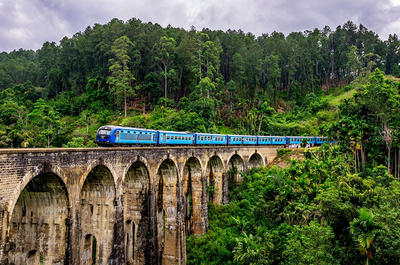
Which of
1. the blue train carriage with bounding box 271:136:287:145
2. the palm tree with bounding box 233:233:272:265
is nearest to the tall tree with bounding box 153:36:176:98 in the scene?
the blue train carriage with bounding box 271:136:287:145

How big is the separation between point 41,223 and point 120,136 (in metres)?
8.16

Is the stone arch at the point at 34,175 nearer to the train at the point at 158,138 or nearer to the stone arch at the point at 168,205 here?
the train at the point at 158,138

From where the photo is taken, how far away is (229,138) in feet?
124

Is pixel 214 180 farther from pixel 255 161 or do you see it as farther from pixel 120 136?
pixel 120 136

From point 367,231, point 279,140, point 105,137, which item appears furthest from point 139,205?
point 279,140

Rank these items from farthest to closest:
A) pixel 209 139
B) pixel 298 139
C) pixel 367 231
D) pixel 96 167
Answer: pixel 298 139 → pixel 209 139 → pixel 96 167 → pixel 367 231

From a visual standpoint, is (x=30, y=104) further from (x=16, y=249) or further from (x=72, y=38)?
(x=16, y=249)

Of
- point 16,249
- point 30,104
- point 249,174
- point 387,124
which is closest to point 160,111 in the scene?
point 249,174

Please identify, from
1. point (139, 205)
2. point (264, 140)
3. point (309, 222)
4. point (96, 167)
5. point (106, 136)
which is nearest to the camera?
point (96, 167)

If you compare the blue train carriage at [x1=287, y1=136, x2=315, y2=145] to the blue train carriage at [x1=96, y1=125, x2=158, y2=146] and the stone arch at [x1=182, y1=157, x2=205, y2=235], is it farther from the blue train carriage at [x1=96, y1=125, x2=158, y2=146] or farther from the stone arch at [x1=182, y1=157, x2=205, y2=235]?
the blue train carriage at [x1=96, y1=125, x2=158, y2=146]

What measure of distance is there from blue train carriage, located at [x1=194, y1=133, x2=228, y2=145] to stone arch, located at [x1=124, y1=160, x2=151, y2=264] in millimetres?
11397

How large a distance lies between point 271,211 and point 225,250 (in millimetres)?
6183

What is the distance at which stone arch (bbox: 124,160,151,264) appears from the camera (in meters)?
20.8

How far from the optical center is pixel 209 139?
33.6m
